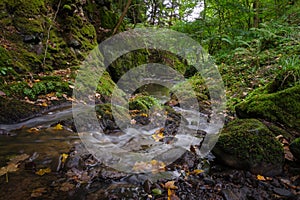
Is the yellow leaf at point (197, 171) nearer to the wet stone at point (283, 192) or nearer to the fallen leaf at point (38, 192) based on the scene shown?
the wet stone at point (283, 192)

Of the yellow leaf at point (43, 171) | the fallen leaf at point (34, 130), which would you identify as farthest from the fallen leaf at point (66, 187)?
the fallen leaf at point (34, 130)

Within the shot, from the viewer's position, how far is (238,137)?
306 cm

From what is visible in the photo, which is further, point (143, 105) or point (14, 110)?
point (143, 105)

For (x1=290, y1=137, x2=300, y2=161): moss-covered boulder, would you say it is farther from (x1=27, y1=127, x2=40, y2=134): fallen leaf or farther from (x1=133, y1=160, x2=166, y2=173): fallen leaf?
(x1=27, y1=127, x2=40, y2=134): fallen leaf

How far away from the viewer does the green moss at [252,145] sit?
2873 mm

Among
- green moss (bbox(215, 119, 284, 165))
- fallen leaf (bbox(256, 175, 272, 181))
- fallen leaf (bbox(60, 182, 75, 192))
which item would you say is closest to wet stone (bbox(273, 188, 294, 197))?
fallen leaf (bbox(256, 175, 272, 181))

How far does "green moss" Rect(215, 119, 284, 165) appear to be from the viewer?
2.87 m

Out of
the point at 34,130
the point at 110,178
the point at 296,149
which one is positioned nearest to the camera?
the point at 110,178

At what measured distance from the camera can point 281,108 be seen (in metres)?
4.05

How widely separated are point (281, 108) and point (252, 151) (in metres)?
1.72

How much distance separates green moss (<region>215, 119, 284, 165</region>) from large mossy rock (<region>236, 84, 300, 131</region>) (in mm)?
1082

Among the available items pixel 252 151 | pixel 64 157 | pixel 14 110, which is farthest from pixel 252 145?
pixel 14 110

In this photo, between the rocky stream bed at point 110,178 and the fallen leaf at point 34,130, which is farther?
the fallen leaf at point 34,130

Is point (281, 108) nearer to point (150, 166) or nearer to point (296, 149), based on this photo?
point (296, 149)
